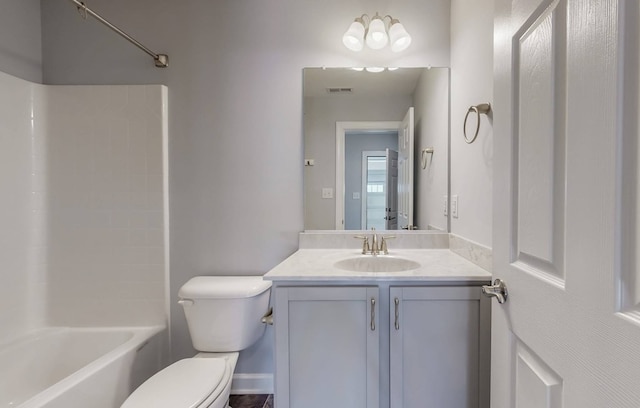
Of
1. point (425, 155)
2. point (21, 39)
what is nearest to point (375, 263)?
point (425, 155)

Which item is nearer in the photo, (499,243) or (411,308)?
(499,243)

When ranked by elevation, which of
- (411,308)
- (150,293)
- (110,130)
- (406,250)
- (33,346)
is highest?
(110,130)

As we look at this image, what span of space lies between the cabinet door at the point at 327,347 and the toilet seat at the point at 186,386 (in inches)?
10.4

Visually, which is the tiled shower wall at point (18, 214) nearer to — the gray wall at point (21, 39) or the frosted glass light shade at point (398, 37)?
the gray wall at point (21, 39)

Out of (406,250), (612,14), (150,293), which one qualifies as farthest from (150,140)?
(612,14)

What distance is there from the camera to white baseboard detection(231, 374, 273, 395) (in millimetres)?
1754

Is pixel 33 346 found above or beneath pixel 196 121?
beneath

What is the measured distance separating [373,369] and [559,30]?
117cm

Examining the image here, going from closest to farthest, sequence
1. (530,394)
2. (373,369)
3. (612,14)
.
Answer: (612,14) < (530,394) < (373,369)

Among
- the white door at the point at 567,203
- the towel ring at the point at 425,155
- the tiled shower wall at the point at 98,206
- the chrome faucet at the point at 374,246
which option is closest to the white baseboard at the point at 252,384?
the tiled shower wall at the point at 98,206

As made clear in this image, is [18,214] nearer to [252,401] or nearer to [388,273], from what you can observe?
[252,401]

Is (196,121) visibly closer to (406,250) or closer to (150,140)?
(150,140)

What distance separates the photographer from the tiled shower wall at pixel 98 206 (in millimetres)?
1727

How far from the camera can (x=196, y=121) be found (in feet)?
5.76
